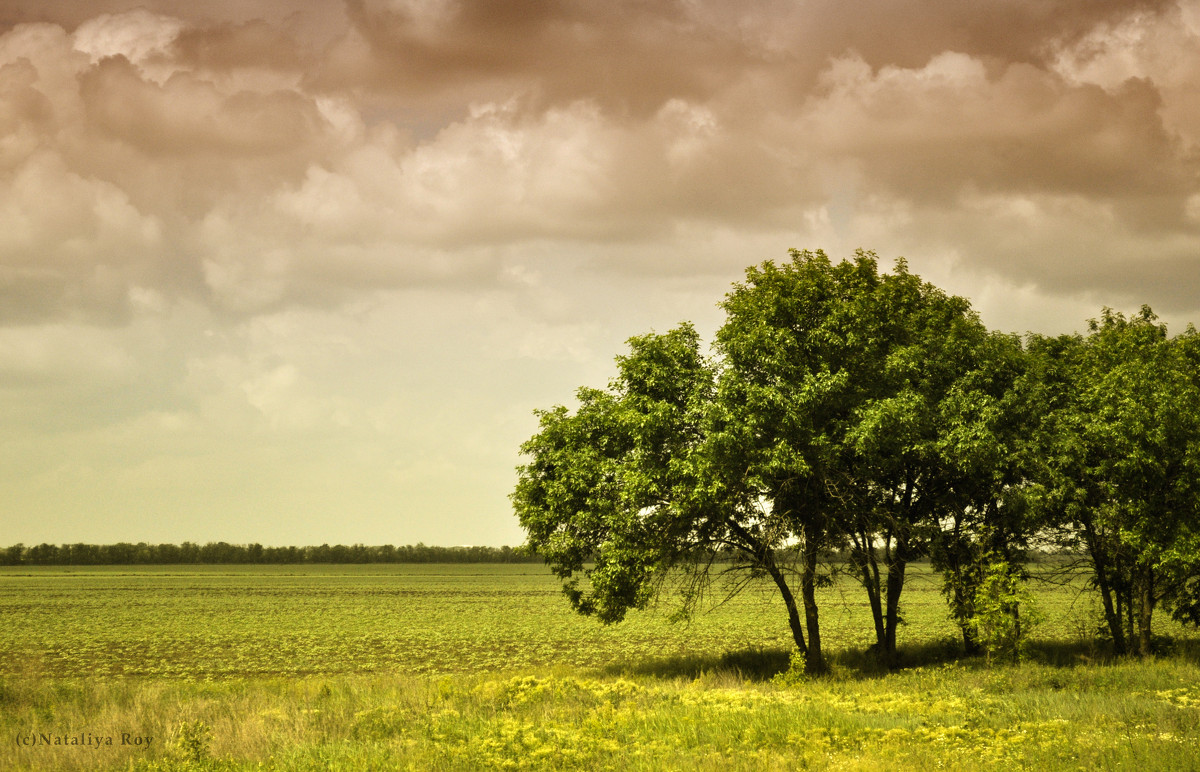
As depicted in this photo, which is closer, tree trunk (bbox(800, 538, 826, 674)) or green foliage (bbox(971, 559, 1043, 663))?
green foliage (bbox(971, 559, 1043, 663))

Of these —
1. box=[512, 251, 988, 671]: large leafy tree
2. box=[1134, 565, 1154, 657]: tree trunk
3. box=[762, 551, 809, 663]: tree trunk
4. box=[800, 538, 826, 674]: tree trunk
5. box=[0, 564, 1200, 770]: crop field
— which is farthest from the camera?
box=[1134, 565, 1154, 657]: tree trunk

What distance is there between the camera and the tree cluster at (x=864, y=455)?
23625 mm

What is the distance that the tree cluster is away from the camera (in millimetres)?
23625

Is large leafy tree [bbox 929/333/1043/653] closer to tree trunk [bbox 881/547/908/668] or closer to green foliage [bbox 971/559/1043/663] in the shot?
green foliage [bbox 971/559/1043/663]

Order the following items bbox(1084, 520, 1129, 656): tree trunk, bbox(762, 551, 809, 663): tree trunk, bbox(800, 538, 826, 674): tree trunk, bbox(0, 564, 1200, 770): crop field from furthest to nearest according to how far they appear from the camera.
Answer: bbox(1084, 520, 1129, 656): tree trunk
bbox(762, 551, 809, 663): tree trunk
bbox(800, 538, 826, 674): tree trunk
bbox(0, 564, 1200, 770): crop field

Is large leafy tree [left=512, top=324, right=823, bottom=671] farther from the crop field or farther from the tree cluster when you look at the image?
the crop field

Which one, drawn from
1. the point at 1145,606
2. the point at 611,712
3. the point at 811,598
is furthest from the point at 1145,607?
the point at 611,712

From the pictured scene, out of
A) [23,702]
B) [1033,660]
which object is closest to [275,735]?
[23,702]

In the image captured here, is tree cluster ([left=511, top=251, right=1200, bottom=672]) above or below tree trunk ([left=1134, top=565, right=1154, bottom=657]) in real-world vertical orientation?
above

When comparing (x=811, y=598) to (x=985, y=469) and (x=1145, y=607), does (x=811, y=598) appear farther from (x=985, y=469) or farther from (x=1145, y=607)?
(x=1145, y=607)

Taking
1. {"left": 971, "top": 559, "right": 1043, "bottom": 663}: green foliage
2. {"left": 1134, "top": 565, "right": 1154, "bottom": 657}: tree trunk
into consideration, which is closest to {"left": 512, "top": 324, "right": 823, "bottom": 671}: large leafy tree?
{"left": 971, "top": 559, "right": 1043, "bottom": 663}: green foliage

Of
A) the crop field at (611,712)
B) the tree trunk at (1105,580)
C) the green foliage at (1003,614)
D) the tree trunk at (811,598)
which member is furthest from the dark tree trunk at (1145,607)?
the tree trunk at (811,598)

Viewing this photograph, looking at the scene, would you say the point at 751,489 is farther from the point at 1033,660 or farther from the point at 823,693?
the point at 1033,660

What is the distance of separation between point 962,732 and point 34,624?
6700 centimetres
